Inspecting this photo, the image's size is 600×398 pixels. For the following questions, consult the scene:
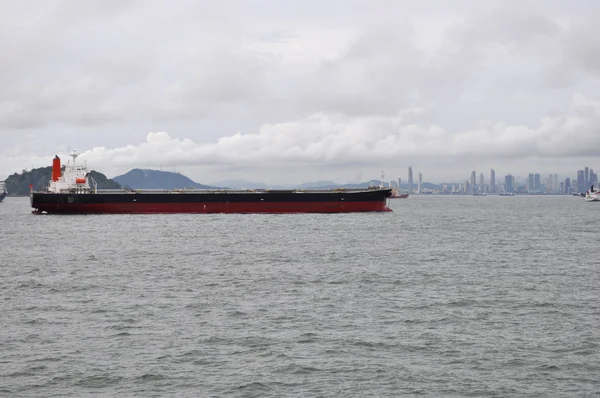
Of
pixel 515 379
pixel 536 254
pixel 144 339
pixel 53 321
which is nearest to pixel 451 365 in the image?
pixel 515 379

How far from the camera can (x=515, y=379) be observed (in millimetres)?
17859

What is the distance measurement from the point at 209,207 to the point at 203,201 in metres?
1.43

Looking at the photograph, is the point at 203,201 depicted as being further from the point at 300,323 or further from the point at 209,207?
the point at 300,323

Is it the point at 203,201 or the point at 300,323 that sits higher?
the point at 203,201

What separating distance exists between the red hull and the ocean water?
46059 millimetres

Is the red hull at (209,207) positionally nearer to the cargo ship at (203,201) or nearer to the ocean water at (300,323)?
the cargo ship at (203,201)

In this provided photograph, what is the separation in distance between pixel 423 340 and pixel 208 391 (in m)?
8.27

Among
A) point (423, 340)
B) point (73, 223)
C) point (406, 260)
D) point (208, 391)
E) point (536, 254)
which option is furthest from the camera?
point (73, 223)

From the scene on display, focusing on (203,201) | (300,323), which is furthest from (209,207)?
(300,323)

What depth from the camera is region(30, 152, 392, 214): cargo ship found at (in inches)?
3711

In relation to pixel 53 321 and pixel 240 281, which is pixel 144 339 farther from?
pixel 240 281

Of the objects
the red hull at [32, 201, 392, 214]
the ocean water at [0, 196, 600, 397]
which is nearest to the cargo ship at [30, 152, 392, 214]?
the red hull at [32, 201, 392, 214]

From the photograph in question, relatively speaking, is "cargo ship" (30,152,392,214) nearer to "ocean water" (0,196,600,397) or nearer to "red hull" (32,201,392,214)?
"red hull" (32,201,392,214)

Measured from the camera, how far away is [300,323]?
79.6 feet
